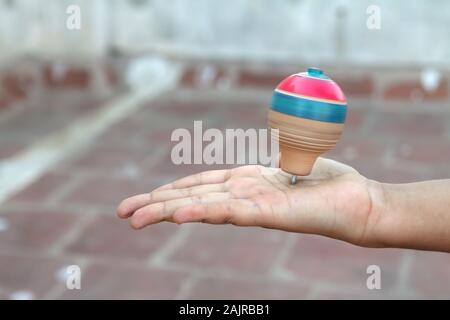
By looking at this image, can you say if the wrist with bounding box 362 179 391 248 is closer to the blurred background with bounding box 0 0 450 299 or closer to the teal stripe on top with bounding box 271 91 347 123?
the teal stripe on top with bounding box 271 91 347 123

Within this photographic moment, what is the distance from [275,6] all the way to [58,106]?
1.64 m

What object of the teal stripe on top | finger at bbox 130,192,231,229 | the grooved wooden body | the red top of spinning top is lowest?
finger at bbox 130,192,231,229

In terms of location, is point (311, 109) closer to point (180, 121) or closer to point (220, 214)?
point (220, 214)

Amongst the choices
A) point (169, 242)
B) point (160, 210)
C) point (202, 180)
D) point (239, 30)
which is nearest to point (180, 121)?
point (239, 30)

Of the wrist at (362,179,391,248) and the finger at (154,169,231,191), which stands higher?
the finger at (154,169,231,191)

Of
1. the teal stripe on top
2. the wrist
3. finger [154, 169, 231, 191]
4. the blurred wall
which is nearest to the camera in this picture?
the teal stripe on top

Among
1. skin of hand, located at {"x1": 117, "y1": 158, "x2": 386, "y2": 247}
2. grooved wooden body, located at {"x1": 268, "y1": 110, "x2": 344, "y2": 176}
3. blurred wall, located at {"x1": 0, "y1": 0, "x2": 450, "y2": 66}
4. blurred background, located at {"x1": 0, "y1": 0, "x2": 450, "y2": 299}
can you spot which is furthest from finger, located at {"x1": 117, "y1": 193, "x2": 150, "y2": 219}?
blurred wall, located at {"x1": 0, "y1": 0, "x2": 450, "y2": 66}

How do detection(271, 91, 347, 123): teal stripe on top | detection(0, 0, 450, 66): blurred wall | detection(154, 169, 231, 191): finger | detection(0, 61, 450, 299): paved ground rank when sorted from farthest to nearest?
Answer: detection(0, 0, 450, 66): blurred wall → detection(0, 61, 450, 299): paved ground → detection(154, 169, 231, 191): finger → detection(271, 91, 347, 123): teal stripe on top

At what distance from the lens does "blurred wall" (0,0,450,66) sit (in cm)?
493

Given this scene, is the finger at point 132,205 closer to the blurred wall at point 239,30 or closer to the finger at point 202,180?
the finger at point 202,180

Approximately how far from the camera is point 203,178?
1.65 meters

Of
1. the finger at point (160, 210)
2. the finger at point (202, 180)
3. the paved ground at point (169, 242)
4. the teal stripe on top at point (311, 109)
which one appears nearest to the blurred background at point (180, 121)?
the paved ground at point (169, 242)

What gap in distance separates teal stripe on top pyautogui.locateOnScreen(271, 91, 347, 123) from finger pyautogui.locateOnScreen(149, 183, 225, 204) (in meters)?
0.25

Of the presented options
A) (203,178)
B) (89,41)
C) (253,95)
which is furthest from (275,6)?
(203,178)
